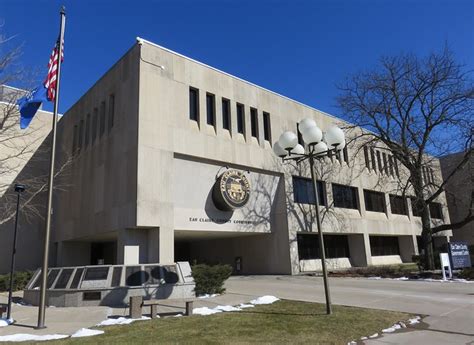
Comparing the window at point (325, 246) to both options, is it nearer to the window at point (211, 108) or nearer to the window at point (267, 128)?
the window at point (267, 128)

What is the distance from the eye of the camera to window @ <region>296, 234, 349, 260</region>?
92.4ft

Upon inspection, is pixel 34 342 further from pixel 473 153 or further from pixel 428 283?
pixel 473 153

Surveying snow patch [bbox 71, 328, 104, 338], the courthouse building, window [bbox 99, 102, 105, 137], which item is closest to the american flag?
snow patch [bbox 71, 328, 104, 338]

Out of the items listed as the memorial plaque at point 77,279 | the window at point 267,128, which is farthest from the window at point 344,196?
the memorial plaque at point 77,279

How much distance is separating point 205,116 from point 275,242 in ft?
31.7

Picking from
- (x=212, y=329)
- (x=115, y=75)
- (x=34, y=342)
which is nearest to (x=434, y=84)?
(x=115, y=75)

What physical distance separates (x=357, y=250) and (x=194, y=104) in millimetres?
19161

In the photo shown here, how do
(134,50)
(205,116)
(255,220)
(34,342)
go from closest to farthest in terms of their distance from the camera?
(34,342) < (134,50) < (205,116) < (255,220)

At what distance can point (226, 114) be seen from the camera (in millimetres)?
24453

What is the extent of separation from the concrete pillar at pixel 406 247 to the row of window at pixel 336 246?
0.43 metres

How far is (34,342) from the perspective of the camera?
25.3 ft

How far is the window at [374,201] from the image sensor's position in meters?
35.0

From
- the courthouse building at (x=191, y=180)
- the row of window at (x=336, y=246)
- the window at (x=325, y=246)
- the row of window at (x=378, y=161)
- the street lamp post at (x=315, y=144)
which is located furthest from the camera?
the row of window at (x=378, y=161)

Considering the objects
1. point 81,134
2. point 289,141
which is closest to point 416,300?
point 289,141
